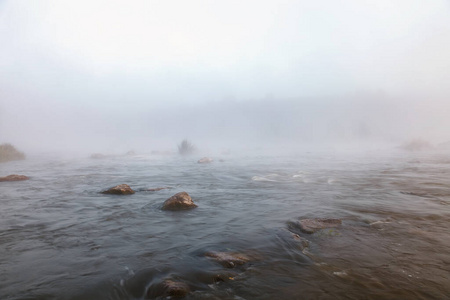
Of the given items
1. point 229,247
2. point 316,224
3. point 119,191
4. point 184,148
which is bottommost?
point 229,247

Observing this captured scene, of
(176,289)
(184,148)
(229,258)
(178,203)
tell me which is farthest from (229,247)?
(184,148)

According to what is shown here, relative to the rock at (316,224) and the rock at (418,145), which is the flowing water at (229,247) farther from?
the rock at (418,145)

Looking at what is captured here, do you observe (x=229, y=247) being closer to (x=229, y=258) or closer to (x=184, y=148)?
(x=229, y=258)

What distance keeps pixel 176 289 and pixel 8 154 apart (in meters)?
44.8

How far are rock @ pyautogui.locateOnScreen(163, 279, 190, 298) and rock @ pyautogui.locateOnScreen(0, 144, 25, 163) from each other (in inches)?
1688

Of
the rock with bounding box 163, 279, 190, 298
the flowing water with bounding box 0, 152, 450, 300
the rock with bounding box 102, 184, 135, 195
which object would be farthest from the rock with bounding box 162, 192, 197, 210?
the rock with bounding box 163, 279, 190, 298

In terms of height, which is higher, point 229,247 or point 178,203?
point 178,203

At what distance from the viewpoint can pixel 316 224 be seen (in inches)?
327

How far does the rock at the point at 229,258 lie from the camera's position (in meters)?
5.71

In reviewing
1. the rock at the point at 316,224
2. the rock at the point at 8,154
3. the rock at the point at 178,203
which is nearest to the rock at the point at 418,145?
the rock at the point at 316,224

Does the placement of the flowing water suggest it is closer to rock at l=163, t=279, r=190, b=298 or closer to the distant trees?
rock at l=163, t=279, r=190, b=298

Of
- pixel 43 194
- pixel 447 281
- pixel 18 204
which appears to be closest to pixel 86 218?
pixel 18 204

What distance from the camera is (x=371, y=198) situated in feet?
40.1

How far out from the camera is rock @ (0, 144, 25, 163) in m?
35.2
